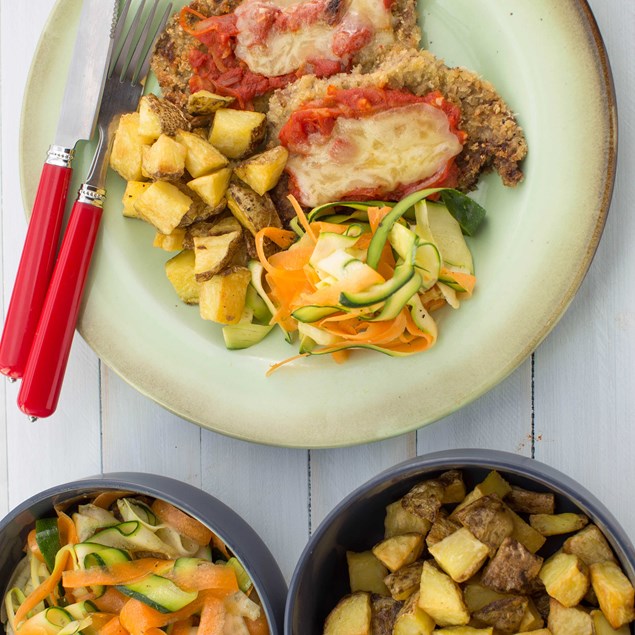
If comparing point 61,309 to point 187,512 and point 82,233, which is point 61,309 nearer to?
point 82,233

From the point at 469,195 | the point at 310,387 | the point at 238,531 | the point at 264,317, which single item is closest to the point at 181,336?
the point at 264,317

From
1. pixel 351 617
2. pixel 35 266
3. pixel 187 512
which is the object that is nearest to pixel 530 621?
pixel 351 617

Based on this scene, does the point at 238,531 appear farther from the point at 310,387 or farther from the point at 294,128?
the point at 294,128

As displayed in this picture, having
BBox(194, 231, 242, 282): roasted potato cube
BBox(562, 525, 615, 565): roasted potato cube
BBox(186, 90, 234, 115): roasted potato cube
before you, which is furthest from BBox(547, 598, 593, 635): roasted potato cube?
BBox(186, 90, 234, 115): roasted potato cube

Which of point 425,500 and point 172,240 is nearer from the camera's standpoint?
point 425,500

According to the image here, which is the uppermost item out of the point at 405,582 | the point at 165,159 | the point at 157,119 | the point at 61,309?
the point at 157,119
